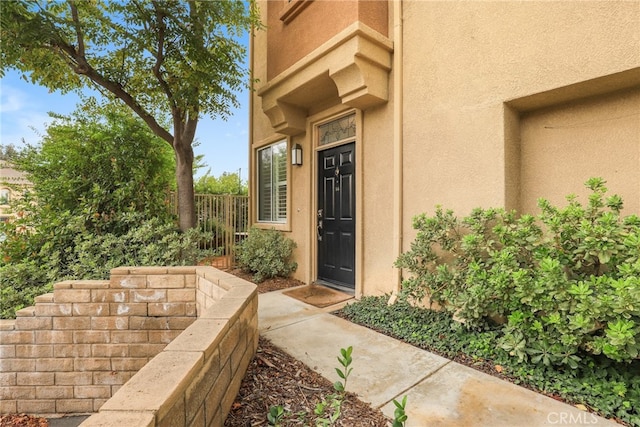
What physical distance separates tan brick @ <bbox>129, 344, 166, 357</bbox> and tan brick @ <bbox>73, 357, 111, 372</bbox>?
31 cm

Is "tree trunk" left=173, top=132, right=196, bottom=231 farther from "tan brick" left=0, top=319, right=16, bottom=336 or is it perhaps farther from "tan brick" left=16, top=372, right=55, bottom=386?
"tan brick" left=16, top=372, right=55, bottom=386

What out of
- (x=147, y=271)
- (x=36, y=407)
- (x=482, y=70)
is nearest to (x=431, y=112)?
(x=482, y=70)

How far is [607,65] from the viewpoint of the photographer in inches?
93.4

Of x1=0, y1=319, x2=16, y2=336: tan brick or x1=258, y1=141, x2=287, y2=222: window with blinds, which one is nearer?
x1=0, y1=319, x2=16, y2=336: tan brick

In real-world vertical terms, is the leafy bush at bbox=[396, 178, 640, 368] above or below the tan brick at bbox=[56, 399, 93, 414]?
above

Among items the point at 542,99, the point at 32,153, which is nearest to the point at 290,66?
the point at 542,99

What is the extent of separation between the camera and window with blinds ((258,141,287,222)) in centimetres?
604

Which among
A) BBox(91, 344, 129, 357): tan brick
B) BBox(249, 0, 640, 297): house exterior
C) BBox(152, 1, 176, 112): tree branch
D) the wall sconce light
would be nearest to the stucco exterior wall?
BBox(249, 0, 640, 297): house exterior

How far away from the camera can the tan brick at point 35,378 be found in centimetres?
321

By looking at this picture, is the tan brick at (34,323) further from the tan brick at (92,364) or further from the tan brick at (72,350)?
the tan brick at (92,364)

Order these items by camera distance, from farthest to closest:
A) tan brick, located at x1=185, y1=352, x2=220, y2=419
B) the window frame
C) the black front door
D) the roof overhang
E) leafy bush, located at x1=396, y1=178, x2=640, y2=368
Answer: the window frame → the black front door → the roof overhang → leafy bush, located at x1=396, y1=178, x2=640, y2=368 → tan brick, located at x1=185, y1=352, x2=220, y2=419

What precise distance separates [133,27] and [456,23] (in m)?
4.37

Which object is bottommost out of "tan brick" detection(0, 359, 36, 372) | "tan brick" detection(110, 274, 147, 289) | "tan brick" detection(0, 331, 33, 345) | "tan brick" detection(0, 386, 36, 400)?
"tan brick" detection(0, 386, 36, 400)

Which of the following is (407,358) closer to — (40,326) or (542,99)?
(542,99)
